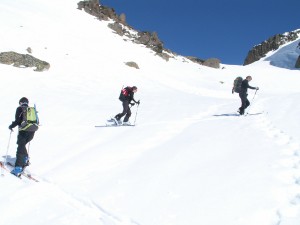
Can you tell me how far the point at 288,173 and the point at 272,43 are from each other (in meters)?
101

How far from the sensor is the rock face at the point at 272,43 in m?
101

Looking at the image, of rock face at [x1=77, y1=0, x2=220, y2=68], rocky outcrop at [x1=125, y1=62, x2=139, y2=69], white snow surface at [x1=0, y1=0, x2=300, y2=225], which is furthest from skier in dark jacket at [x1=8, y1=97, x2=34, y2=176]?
rock face at [x1=77, y1=0, x2=220, y2=68]

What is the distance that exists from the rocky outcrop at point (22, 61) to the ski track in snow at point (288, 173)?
22.9 m

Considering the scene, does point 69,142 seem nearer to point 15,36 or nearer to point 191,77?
point 15,36

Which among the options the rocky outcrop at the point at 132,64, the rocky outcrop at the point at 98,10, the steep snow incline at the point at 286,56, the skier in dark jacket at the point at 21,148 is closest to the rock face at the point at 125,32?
the rocky outcrop at the point at 98,10

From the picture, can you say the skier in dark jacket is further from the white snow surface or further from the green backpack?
the white snow surface

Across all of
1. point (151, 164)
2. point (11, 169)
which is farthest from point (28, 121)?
point (151, 164)

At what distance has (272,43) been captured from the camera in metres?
104

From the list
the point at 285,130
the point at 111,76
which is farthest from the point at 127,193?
the point at 111,76

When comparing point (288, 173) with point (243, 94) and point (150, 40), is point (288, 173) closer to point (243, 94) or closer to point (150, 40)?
point (243, 94)

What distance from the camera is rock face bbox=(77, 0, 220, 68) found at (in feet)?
191

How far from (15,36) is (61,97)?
54.0 feet

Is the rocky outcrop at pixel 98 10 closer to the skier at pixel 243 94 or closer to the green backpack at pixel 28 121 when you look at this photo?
the skier at pixel 243 94

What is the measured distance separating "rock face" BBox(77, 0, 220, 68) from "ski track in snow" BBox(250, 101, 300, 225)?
42.6 metres
